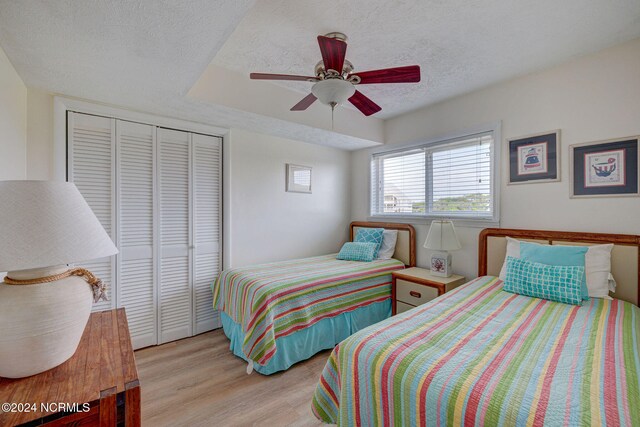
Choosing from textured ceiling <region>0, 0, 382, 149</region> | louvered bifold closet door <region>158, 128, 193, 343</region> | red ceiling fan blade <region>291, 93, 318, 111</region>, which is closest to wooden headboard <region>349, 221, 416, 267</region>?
red ceiling fan blade <region>291, 93, 318, 111</region>

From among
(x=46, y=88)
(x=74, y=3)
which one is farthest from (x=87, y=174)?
(x=74, y=3)

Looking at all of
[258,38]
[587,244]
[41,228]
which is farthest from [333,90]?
[587,244]

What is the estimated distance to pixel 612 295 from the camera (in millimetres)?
2045

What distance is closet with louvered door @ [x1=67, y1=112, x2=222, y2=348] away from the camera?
2412mm

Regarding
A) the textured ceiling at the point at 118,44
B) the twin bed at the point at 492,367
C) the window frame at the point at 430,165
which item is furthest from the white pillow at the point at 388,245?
the textured ceiling at the point at 118,44

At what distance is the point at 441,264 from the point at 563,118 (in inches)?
64.2

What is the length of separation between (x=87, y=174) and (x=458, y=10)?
301cm

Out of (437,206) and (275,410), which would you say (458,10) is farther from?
(275,410)

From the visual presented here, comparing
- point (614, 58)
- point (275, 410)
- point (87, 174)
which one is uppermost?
point (614, 58)

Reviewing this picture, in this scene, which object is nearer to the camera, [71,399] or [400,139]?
[71,399]

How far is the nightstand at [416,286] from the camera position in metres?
2.67

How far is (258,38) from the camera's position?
1981mm

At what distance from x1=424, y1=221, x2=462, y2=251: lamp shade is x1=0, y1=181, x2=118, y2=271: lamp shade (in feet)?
8.70

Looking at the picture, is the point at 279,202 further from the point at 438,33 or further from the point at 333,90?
the point at 438,33
